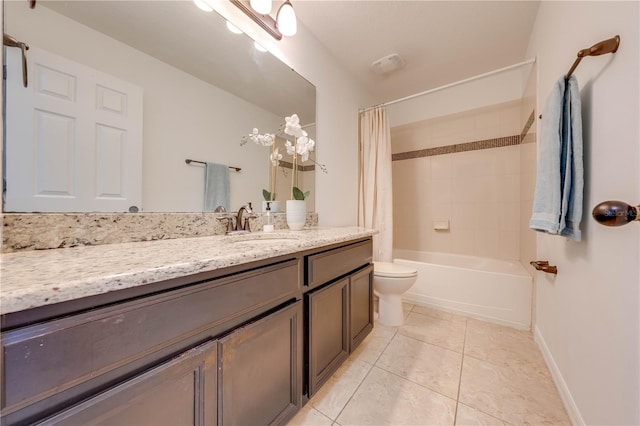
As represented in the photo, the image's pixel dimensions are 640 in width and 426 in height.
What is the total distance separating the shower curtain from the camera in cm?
224

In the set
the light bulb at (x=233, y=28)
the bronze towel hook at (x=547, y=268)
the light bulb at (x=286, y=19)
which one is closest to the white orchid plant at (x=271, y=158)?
the light bulb at (x=233, y=28)

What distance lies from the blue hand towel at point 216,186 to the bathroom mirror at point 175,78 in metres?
0.03

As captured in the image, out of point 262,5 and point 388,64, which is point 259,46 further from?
point 388,64

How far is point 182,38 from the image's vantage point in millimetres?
1092

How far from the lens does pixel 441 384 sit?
121 cm

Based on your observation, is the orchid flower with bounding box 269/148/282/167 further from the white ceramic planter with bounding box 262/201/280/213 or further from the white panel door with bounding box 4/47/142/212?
the white panel door with bounding box 4/47/142/212

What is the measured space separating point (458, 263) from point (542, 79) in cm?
182

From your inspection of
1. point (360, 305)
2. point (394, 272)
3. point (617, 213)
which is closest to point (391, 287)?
point (394, 272)

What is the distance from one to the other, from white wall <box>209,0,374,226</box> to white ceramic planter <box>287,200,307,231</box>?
0.38 m

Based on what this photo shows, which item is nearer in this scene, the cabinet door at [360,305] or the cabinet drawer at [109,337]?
the cabinet drawer at [109,337]

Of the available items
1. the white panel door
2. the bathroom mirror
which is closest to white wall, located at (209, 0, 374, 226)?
the bathroom mirror

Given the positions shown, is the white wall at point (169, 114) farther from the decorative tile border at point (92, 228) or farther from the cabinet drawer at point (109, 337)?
the cabinet drawer at point (109, 337)

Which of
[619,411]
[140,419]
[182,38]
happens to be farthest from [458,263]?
[182,38]

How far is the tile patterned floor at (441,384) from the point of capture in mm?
1020
